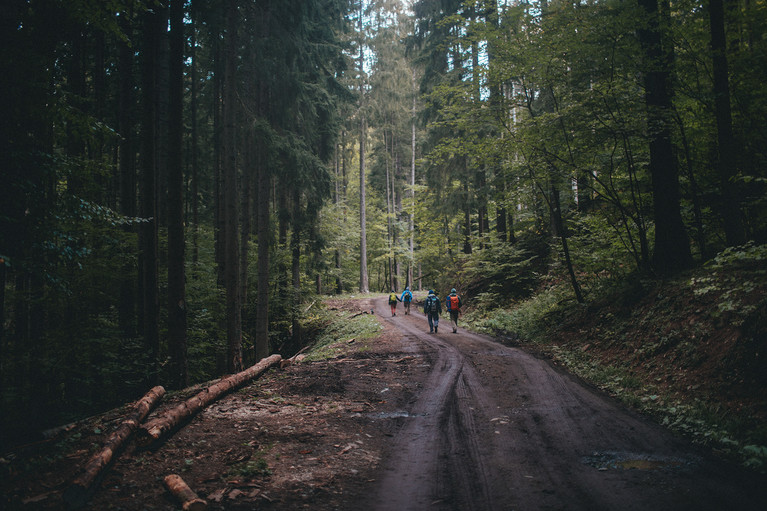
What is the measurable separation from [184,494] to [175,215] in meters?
6.97

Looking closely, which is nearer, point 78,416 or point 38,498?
point 38,498

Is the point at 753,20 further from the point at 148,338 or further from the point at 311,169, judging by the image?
the point at 148,338

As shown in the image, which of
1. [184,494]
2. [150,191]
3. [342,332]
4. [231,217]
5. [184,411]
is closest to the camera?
[184,494]

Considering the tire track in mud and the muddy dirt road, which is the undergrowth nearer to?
the muddy dirt road

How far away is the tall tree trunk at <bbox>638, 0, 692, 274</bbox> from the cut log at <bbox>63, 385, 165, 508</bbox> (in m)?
12.2

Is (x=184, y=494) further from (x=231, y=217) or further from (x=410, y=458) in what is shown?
(x=231, y=217)

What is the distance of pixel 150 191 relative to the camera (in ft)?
32.1

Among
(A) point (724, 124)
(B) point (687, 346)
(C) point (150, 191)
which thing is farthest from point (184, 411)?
(A) point (724, 124)

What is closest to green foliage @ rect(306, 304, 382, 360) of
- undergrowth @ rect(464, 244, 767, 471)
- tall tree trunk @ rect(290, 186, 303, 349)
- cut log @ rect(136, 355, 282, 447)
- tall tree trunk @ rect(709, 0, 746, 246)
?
tall tree trunk @ rect(290, 186, 303, 349)

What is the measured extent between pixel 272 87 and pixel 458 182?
490 inches

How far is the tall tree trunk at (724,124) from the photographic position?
8.19 metres

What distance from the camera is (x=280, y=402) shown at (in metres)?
7.57

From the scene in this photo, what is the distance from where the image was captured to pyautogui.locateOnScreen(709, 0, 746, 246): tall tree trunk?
8.19m

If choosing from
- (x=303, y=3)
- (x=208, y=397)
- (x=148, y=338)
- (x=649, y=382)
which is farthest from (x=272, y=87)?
(x=649, y=382)
